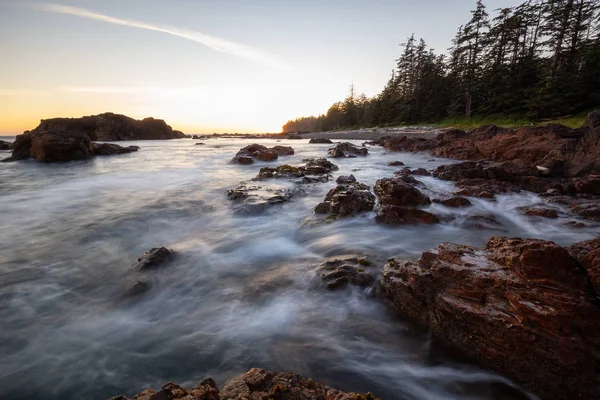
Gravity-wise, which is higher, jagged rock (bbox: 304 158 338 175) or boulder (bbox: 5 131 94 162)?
boulder (bbox: 5 131 94 162)

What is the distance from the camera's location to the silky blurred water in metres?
2.85

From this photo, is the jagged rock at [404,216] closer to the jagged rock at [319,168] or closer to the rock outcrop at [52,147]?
the jagged rock at [319,168]

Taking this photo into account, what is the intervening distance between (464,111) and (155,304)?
49.2 metres

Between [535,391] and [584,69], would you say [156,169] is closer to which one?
[535,391]

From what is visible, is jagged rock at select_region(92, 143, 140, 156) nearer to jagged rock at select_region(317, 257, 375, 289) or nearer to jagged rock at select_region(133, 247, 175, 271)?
jagged rock at select_region(133, 247, 175, 271)

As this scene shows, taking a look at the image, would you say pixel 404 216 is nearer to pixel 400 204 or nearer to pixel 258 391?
pixel 400 204

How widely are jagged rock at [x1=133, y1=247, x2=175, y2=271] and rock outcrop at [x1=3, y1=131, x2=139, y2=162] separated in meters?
20.1

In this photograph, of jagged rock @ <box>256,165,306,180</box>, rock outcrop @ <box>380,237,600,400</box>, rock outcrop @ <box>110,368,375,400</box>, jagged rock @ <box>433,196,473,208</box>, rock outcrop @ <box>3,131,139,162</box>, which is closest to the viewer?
rock outcrop @ <box>110,368,375,400</box>

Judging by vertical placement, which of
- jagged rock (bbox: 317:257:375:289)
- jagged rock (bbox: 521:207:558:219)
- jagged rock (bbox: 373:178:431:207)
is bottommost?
jagged rock (bbox: 317:257:375:289)

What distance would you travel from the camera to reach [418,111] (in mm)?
50469

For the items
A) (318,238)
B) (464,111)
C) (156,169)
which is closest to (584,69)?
(464,111)

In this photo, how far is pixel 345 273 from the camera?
4.30 m

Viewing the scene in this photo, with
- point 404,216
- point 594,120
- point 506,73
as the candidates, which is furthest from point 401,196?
point 506,73

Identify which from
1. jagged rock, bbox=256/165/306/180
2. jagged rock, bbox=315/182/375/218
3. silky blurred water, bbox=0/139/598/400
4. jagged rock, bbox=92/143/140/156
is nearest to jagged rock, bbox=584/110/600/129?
silky blurred water, bbox=0/139/598/400
